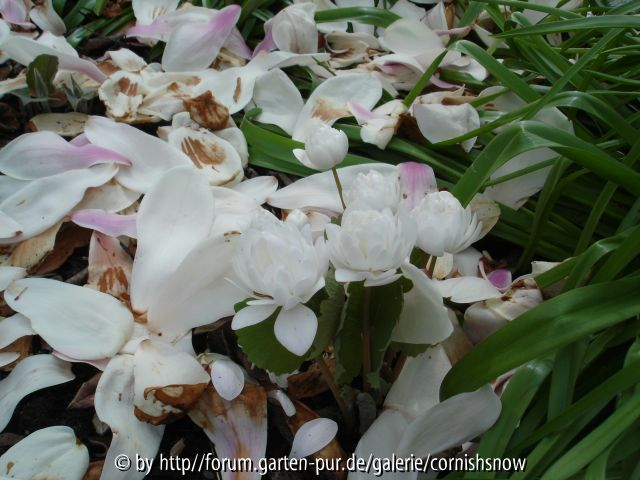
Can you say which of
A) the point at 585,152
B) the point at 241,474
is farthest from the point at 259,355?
the point at 585,152

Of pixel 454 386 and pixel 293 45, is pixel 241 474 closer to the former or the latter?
pixel 454 386

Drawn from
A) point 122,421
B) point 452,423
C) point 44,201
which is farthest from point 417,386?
point 44,201

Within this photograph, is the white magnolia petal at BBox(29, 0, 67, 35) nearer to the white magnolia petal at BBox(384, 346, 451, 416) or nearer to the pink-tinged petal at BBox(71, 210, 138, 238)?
the pink-tinged petal at BBox(71, 210, 138, 238)

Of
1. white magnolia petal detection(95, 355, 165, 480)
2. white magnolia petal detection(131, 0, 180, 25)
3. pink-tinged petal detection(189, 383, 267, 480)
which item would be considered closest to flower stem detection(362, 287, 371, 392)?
pink-tinged petal detection(189, 383, 267, 480)

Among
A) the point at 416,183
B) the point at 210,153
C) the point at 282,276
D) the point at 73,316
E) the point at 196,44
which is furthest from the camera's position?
the point at 196,44

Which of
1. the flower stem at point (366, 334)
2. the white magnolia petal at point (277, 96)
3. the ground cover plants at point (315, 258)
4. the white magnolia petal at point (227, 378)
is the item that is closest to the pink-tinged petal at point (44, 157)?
the ground cover plants at point (315, 258)

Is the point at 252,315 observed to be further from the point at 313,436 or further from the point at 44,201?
the point at 44,201

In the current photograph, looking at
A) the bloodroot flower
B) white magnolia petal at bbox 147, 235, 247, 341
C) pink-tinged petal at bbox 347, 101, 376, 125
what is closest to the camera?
the bloodroot flower
